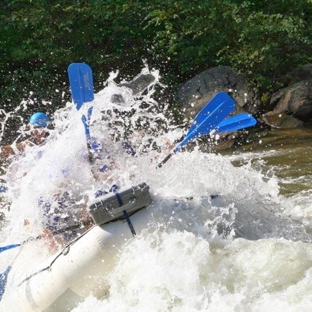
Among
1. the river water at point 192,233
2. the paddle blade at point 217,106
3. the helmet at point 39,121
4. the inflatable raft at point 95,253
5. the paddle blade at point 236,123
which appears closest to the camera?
the river water at point 192,233

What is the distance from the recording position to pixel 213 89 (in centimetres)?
1014

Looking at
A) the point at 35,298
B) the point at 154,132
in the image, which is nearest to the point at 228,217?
the point at 35,298

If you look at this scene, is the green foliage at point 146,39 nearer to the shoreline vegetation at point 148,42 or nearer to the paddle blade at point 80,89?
the shoreline vegetation at point 148,42

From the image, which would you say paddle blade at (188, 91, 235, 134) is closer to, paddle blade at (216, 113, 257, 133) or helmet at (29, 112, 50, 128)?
paddle blade at (216, 113, 257, 133)

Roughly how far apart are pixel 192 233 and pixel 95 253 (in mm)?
693

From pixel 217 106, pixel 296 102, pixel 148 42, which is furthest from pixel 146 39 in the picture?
pixel 217 106

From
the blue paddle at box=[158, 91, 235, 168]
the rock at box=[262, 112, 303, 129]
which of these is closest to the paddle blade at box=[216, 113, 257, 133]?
the blue paddle at box=[158, 91, 235, 168]

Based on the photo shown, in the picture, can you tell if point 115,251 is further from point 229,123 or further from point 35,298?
point 229,123

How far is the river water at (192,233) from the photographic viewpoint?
3688 mm

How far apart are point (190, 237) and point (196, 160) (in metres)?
1.13

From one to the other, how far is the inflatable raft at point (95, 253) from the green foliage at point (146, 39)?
22.0 ft

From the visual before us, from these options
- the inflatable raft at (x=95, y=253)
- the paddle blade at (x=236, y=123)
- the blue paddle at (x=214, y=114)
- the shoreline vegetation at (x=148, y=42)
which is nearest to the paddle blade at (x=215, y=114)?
the blue paddle at (x=214, y=114)

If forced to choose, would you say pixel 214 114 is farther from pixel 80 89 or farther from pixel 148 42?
pixel 148 42

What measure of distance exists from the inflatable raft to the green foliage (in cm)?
670
